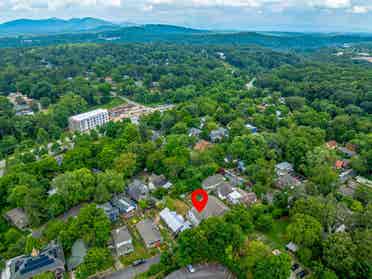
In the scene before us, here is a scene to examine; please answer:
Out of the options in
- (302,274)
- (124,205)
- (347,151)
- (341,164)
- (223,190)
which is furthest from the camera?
(347,151)

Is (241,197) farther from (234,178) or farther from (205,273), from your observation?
(205,273)

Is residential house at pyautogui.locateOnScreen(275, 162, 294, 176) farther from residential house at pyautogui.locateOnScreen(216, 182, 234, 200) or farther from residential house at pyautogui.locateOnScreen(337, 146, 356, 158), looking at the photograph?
residential house at pyautogui.locateOnScreen(337, 146, 356, 158)

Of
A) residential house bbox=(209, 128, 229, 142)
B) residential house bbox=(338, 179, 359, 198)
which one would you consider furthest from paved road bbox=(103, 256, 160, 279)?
residential house bbox=(209, 128, 229, 142)

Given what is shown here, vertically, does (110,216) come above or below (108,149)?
below

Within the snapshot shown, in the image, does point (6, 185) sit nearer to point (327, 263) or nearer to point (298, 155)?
point (327, 263)

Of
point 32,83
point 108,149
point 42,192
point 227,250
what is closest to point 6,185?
point 42,192

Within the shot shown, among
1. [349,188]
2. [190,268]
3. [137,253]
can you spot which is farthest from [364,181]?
[137,253]

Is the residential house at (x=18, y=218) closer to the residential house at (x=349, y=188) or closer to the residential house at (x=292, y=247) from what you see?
the residential house at (x=292, y=247)
